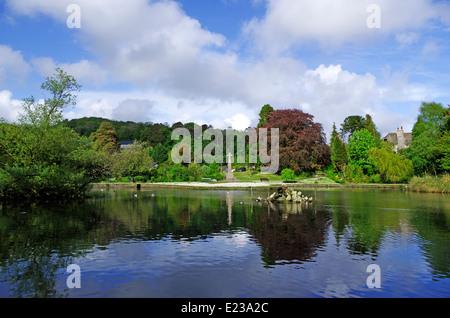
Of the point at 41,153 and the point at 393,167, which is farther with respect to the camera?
the point at 393,167

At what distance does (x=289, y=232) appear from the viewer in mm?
15719

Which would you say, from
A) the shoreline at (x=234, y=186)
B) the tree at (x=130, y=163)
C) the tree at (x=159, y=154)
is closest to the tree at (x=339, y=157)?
the shoreline at (x=234, y=186)

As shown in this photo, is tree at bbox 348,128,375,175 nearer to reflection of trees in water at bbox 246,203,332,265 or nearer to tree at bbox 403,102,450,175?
tree at bbox 403,102,450,175

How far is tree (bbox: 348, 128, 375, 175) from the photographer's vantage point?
5744 centimetres

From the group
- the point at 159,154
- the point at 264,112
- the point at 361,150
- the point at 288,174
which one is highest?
the point at 264,112

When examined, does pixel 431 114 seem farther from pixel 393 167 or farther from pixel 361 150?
pixel 393 167

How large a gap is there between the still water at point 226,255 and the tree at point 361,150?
38449 millimetres

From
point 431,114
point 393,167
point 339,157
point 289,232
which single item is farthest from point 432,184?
point 289,232

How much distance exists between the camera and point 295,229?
1650cm

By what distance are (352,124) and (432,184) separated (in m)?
61.1

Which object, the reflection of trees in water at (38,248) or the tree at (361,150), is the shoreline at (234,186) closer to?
the tree at (361,150)

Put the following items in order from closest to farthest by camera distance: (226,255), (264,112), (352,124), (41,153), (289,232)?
1. (226,255)
2. (289,232)
3. (41,153)
4. (264,112)
5. (352,124)

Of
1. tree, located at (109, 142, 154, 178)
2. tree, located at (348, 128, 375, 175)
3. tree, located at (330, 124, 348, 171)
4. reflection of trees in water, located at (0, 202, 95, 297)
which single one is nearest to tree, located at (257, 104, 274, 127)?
tree, located at (330, 124, 348, 171)
